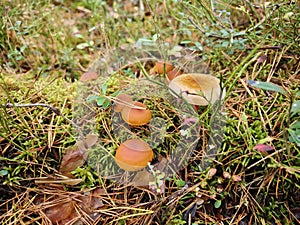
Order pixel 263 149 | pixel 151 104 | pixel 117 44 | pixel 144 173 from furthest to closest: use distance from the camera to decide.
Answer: pixel 117 44
pixel 151 104
pixel 144 173
pixel 263 149

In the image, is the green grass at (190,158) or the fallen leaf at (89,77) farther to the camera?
the fallen leaf at (89,77)

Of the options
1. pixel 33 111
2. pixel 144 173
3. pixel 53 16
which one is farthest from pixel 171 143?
pixel 53 16

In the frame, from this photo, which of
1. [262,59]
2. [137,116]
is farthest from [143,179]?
[262,59]

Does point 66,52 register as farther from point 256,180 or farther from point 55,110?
point 256,180

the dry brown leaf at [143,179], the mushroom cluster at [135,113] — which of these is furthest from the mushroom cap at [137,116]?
the dry brown leaf at [143,179]

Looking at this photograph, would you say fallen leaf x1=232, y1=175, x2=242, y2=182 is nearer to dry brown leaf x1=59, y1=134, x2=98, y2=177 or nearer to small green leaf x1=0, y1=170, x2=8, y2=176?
dry brown leaf x1=59, y1=134, x2=98, y2=177

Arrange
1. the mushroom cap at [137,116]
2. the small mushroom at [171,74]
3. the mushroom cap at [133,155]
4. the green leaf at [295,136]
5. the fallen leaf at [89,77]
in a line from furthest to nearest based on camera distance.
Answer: the fallen leaf at [89,77], the small mushroom at [171,74], the mushroom cap at [137,116], the mushroom cap at [133,155], the green leaf at [295,136]

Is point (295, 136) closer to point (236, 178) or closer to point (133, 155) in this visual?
point (236, 178)

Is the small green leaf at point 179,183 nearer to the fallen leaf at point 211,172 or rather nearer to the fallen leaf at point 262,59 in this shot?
the fallen leaf at point 211,172
